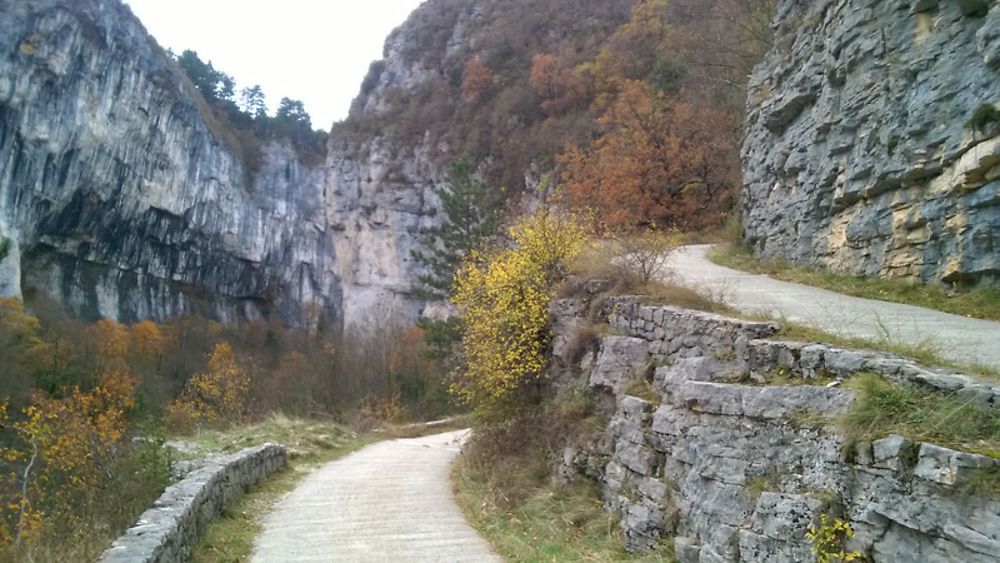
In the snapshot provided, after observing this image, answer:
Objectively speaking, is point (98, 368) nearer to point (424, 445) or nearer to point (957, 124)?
point (424, 445)

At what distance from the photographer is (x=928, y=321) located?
694 centimetres

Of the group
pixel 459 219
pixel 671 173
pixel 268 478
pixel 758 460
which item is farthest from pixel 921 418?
pixel 459 219

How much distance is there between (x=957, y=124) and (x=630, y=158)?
1562 cm

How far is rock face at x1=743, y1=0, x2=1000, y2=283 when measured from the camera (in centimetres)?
753

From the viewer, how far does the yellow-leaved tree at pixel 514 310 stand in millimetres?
9938

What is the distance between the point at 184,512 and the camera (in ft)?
19.5

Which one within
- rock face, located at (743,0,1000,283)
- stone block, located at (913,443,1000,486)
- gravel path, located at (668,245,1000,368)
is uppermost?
rock face, located at (743,0,1000,283)

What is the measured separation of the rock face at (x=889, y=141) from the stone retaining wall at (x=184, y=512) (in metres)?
8.82

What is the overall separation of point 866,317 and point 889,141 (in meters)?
3.46

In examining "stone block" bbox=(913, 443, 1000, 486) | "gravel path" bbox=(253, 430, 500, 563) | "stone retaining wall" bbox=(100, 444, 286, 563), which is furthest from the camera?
"gravel path" bbox=(253, 430, 500, 563)

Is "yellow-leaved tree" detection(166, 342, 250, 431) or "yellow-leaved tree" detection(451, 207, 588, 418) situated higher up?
"yellow-leaved tree" detection(451, 207, 588, 418)

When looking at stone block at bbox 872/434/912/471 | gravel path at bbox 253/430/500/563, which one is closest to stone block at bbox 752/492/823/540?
stone block at bbox 872/434/912/471

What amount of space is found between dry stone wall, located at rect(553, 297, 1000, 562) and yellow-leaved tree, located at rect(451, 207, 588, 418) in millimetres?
2200

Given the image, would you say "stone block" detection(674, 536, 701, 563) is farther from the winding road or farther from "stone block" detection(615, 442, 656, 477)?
the winding road
